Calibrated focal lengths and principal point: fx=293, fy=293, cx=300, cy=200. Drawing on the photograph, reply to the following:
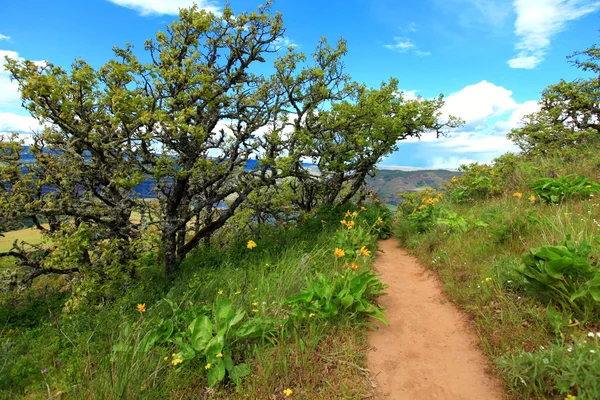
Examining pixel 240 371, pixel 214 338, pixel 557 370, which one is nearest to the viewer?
pixel 557 370

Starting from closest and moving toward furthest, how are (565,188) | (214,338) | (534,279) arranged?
(214,338) → (534,279) → (565,188)

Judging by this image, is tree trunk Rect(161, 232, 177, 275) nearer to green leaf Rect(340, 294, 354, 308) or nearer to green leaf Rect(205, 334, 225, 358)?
green leaf Rect(205, 334, 225, 358)

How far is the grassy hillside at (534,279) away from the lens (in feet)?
8.08

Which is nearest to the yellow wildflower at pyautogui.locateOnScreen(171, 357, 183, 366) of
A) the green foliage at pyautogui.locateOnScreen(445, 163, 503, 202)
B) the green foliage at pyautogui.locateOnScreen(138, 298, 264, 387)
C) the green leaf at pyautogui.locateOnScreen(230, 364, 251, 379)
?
the green foliage at pyautogui.locateOnScreen(138, 298, 264, 387)

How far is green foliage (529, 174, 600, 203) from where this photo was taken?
18.7ft

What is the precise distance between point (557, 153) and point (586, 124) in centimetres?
484

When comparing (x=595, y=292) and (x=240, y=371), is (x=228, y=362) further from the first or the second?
(x=595, y=292)

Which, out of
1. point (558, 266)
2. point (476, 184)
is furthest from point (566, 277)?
point (476, 184)

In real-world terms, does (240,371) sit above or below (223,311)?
below

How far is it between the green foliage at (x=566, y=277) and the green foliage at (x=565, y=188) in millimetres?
3210

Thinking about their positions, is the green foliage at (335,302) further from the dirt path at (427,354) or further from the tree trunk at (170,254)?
the tree trunk at (170,254)

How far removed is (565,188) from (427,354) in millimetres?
5120

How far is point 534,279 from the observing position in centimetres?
335

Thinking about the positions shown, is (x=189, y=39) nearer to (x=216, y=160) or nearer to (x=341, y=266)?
(x=216, y=160)
